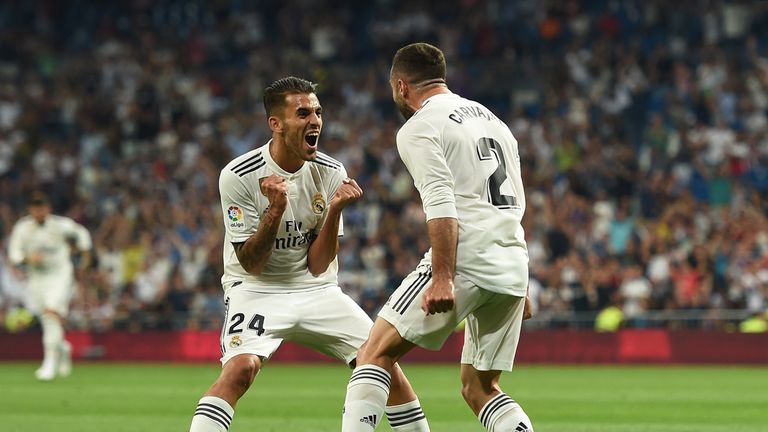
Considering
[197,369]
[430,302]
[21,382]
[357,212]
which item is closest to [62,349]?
[21,382]

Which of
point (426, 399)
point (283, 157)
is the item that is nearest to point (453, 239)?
point (283, 157)

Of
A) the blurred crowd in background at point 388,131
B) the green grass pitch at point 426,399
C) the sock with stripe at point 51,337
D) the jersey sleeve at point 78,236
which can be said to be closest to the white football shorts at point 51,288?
the sock with stripe at point 51,337

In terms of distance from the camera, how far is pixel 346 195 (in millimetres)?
7422

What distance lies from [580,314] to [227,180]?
13059 mm

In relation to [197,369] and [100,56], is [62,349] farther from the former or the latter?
[100,56]

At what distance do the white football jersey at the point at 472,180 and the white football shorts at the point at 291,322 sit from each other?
1.20 metres

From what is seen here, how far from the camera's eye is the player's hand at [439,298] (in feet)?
21.6

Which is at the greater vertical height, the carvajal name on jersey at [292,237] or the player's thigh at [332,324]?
the carvajal name on jersey at [292,237]

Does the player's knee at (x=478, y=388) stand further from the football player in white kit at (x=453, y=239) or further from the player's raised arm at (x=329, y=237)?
the player's raised arm at (x=329, y=237)

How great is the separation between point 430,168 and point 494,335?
1015mm

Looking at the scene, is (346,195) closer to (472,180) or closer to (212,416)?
(472,180)

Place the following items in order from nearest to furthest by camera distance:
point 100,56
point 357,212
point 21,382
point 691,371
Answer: point 21,382, point 691,371, point 357,212, point 100,56

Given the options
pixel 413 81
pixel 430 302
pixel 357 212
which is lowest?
pixel 357 212

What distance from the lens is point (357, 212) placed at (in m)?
23.0
